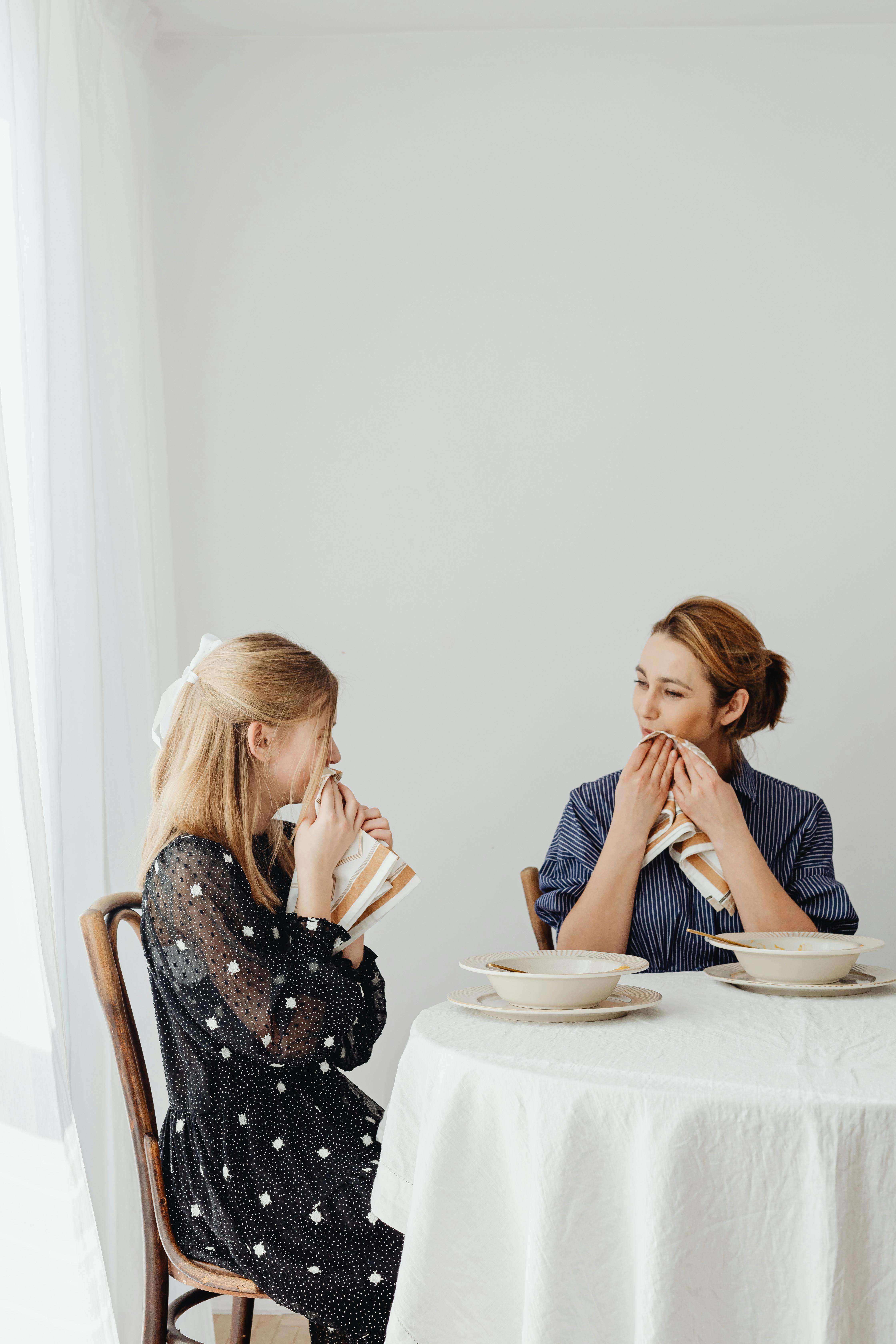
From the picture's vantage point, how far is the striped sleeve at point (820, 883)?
1.58m

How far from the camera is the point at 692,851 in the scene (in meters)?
1.56

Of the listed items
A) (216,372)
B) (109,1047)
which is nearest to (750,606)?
(216,372)

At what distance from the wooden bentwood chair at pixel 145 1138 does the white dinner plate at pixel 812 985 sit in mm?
659

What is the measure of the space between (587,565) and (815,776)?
2.11 ft

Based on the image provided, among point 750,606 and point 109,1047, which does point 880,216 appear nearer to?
point 750,606

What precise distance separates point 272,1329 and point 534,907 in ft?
3.35

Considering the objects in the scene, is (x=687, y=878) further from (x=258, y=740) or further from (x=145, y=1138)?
(x=145, y=1138)

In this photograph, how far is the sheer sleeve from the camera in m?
1.16

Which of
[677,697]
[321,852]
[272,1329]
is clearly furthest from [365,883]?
[272,1329]

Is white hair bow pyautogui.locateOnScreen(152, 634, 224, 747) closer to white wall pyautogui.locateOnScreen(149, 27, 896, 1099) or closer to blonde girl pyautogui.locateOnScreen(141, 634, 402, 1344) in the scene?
blonde girl pyautogui.locateOnScreen(141, 634, 402, 1344)

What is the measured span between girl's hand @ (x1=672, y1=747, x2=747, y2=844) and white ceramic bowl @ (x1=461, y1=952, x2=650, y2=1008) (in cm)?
39

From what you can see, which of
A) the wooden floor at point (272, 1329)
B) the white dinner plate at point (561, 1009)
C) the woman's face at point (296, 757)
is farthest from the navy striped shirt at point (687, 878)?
the wooden floor at point (272, 1329)

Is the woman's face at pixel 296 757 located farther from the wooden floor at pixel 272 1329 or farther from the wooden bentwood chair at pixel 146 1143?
the wooden floor at pixel 272 1329

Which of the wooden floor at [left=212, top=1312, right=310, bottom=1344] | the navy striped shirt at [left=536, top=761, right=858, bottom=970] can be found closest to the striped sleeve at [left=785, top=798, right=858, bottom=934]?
the navy striped shirt at [left=536, top=761, right=858, bottom=970]
